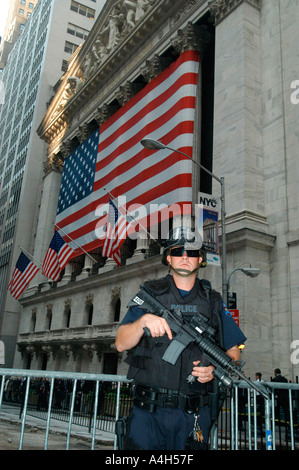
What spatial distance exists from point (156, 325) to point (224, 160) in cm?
1693

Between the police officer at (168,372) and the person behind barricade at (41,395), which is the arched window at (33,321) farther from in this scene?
the police officer at (168,372)

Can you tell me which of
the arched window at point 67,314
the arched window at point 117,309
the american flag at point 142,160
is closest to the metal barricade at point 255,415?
the american flag at point 142,160

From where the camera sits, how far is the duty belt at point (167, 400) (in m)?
3.24

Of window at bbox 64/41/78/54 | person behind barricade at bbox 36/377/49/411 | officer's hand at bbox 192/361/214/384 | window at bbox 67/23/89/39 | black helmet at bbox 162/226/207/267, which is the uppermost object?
window at bbox 67/23/89/39

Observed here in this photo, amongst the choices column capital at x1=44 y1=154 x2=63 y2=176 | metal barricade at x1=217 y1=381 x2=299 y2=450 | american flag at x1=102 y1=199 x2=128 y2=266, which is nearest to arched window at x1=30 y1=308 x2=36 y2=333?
column capital at x1=44 y1=154 x2=63 y2=176

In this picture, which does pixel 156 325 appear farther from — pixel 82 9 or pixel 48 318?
pixel 82 9

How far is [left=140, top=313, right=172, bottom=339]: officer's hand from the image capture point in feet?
10.2

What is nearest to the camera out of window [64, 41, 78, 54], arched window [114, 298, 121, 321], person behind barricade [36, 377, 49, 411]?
person behind barricade [36, 377, 49, 411]

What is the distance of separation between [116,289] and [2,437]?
58.5ft

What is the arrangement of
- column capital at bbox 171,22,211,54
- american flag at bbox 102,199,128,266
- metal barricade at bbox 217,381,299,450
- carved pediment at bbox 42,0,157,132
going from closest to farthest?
metal barricade at bbox 217,381,299,450 → american flag at bbox 102,199,128,266 → column capital at bbox 171,22,211,54 → carved pediment at bbox 42,0,157,132

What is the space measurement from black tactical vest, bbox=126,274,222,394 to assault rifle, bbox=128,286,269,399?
0.09 metres

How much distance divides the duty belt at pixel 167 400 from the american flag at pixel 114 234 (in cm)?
1670

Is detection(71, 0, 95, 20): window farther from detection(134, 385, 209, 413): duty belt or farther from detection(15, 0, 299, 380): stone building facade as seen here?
detection(134, 385, 209, 413): duty belt

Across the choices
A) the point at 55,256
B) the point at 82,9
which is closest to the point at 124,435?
the point at 55,256
